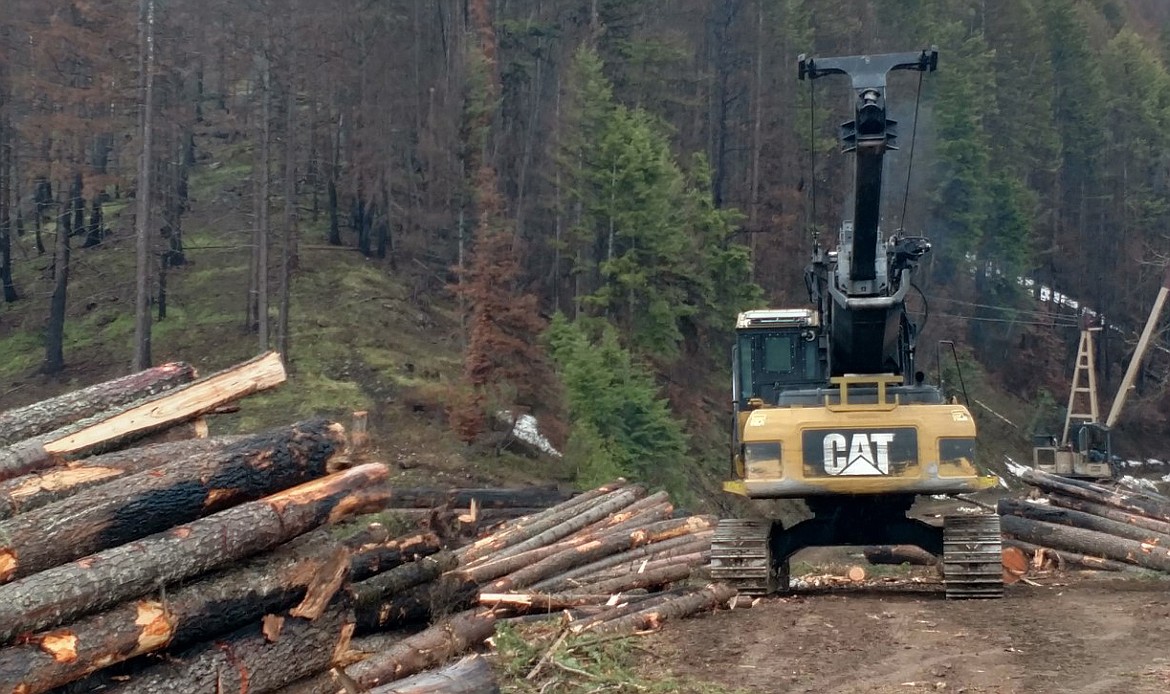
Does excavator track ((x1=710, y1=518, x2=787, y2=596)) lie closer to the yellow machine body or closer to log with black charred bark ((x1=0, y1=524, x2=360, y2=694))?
the yellow machine body

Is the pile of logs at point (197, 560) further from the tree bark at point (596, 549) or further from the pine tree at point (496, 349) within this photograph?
the pine tree at point (496, 349)

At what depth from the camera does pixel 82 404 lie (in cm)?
788

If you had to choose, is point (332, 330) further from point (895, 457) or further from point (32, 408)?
point (32, 408)

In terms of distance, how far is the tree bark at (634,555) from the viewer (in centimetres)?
1298

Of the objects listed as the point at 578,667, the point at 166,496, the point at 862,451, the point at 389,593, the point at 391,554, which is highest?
the point at 166,496

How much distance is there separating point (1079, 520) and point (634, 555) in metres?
6.69

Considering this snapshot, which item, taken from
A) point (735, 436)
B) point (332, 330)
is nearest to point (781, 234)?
point (332, 330)

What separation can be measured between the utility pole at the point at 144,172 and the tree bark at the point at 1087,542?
17.7 metres

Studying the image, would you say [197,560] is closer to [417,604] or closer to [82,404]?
[82,404]

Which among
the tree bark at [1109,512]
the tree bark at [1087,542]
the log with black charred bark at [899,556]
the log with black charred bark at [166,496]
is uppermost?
the log with black charred bark at [166,496]

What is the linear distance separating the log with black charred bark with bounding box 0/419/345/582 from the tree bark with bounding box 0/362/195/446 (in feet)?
3.19

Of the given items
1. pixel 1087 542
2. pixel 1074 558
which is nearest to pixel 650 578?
pixel 1087 542

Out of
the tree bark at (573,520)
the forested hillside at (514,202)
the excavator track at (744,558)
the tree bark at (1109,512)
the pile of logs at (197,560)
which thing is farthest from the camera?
the forested hillside at (514,202)

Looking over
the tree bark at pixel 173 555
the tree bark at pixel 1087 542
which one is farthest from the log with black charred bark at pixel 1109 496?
the tree bark at pixel 173 555
